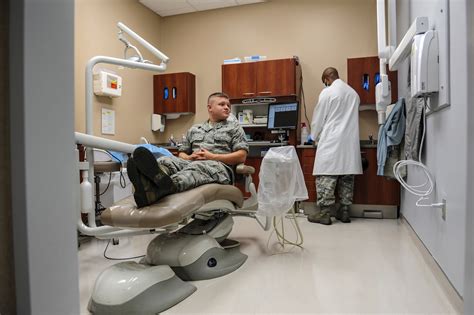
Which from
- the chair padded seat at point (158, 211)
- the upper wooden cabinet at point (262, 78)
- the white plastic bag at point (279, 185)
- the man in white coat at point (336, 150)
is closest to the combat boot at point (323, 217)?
the man in white coat at point (336, 150)

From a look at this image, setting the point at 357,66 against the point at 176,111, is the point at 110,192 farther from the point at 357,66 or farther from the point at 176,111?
the point at 357,66

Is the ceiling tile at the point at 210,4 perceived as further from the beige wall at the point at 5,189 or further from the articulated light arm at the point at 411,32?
the beige wall at the point at 5,189

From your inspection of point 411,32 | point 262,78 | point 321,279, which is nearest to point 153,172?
point 321,279

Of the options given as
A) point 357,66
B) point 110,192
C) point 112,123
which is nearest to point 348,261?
point 110,192

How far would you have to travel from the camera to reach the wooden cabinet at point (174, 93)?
5012 millimetres

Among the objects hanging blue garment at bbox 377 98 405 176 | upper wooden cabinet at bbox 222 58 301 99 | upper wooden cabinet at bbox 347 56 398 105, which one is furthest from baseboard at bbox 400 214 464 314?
upper wooden cabinet at bbox 222 58 301 99

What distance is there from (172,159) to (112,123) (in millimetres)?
2513

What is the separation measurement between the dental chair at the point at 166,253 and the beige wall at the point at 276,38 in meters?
2.89

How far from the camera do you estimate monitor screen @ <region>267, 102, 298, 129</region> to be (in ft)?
14.2

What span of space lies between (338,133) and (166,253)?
7.79 ft

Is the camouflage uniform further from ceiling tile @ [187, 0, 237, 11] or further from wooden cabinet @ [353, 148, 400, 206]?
ceiling tile @ [187, 0, 237, 11]

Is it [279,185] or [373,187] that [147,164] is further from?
[373,187]

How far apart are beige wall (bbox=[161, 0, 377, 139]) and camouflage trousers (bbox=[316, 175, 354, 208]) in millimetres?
1065

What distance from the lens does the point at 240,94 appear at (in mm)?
4621
